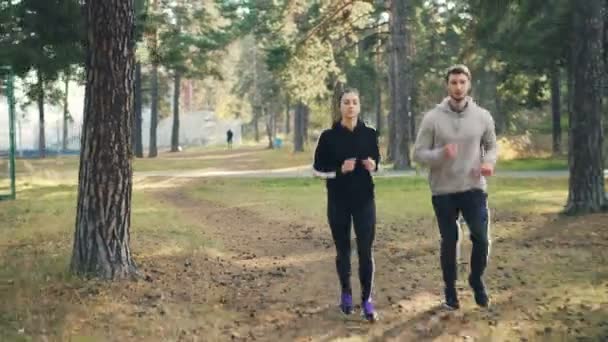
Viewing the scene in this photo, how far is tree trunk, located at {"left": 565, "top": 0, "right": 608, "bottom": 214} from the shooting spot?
11.4 metres

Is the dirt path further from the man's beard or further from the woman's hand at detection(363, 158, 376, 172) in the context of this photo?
the man's beard

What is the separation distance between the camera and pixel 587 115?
37.9 feet

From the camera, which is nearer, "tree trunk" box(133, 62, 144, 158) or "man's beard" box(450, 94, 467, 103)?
"man's beard" box(450, 94, 467, 103)

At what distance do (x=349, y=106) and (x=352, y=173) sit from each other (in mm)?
574

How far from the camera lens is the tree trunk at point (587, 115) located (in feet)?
37.5

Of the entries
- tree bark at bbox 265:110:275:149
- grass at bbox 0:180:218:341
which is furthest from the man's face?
tree bark at bbox 265:110:275:149

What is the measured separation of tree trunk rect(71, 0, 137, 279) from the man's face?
3282 millimetres

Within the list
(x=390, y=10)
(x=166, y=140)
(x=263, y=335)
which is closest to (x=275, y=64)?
(x=390, y=10)

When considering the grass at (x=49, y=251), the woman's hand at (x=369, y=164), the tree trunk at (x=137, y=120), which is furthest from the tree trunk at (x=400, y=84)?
the tree trunk at (x=137, y=120)

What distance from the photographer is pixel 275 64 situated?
23906 millimetres

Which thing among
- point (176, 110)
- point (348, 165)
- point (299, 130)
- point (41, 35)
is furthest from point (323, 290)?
point (176, 110)

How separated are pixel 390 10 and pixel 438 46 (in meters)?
23.6

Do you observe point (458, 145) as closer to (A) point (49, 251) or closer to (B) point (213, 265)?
(B) point (213, 265)

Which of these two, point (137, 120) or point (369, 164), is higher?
point (137, 120)
